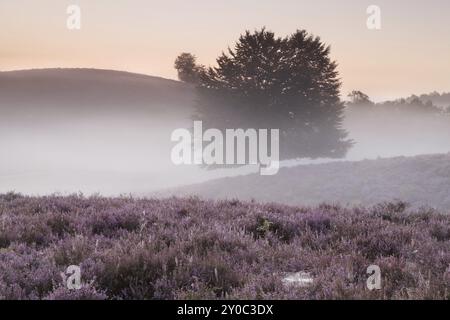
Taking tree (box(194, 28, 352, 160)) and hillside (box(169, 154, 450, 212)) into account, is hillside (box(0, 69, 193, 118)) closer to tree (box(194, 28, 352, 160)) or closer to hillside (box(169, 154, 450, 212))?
tree (box(194, 28, 352, 160))

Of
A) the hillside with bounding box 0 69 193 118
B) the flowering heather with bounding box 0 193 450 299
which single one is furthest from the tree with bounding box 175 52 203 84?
the flowering heather with bounding box 0 193 450 299

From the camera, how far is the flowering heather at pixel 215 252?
4699mm

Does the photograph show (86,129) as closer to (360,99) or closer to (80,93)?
(80,93)

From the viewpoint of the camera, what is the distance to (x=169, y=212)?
8656 millimetres

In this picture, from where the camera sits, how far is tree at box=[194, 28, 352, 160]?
4119 cm

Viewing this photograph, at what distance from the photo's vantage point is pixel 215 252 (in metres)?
5.86

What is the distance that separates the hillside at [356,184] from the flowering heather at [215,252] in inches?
471

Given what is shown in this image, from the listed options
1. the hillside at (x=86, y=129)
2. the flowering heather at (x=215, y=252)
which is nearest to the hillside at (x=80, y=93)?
the hillside at (x=86, y=129)

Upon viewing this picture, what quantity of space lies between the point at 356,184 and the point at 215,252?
21542 mm

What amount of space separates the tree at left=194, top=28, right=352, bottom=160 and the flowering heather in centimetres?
3234

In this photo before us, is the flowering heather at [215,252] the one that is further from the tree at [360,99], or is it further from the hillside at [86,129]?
the tree at [360,99]

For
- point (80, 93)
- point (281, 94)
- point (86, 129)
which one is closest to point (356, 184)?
point (281, 94)

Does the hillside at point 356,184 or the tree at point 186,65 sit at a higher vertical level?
the tree at point 186,65
